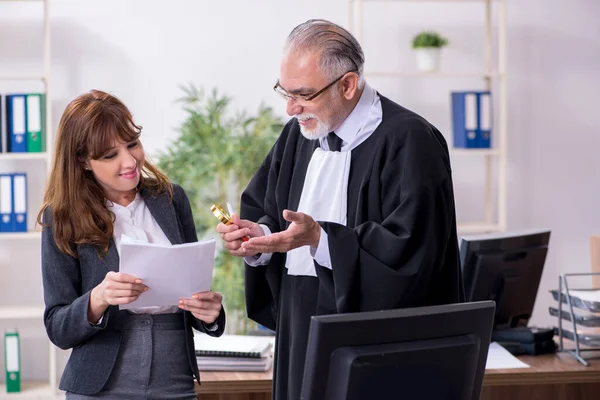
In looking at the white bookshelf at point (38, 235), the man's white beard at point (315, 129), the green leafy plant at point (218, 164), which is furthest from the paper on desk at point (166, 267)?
the white bookshelf at point (38, 235)

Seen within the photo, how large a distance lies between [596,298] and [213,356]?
1.37 metres

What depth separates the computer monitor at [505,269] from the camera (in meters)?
3.22

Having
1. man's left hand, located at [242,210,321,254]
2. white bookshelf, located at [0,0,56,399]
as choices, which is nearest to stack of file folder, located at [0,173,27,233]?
white bookshelf, located at [0,0,56,399]

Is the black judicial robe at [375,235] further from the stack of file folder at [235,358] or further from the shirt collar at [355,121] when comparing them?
the stack of file folder at [235,358]

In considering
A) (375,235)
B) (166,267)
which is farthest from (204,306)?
(375,235)

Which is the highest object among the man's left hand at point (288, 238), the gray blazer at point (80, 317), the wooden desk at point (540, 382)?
the man's left hand at point (288, 238)

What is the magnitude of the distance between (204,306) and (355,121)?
2.08 feet

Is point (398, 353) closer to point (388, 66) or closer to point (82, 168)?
point (82, 168)

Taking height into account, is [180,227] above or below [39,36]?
below

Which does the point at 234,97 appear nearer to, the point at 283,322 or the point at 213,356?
the point at 213,356

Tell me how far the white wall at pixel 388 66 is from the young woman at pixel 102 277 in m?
3.02

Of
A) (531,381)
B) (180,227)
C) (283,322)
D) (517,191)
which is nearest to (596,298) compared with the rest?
(531,381)

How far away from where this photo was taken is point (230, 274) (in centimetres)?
482

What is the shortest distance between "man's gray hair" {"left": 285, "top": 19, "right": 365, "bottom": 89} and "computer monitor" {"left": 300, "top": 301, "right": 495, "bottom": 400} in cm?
96
